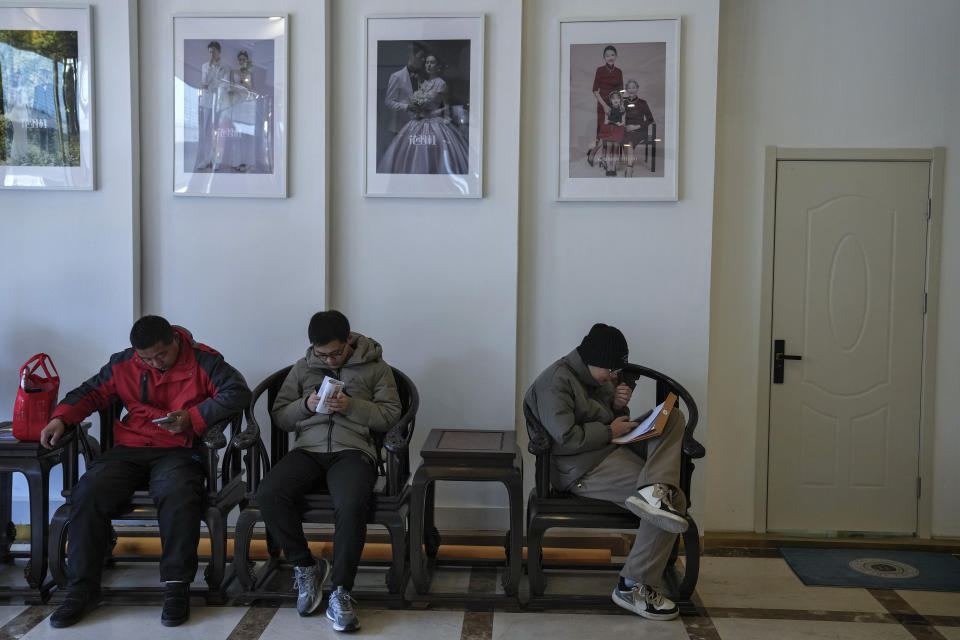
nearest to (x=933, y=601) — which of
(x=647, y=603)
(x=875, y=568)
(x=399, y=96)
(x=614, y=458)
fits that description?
(x=875, y=568)

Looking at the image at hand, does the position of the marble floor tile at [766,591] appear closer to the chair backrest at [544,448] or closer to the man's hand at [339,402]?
the chair backrest at [544,448]

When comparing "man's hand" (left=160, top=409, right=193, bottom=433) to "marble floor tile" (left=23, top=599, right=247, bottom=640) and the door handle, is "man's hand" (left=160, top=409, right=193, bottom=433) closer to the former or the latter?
"marble floor tile" (left=23, top=599, right=247, bottom=640)

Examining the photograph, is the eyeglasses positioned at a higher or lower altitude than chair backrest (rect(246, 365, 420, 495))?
higher

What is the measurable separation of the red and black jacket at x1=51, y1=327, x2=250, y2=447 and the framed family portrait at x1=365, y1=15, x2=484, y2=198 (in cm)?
116

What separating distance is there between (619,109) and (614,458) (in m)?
1.65

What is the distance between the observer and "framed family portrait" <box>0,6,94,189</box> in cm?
399

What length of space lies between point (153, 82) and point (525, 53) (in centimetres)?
180

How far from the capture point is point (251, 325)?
409 cm

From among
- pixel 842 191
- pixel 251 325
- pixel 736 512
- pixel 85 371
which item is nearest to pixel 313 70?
pixel 251 325

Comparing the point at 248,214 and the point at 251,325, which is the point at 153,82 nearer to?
the point at 248,214

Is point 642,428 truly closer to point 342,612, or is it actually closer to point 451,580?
point 451,580

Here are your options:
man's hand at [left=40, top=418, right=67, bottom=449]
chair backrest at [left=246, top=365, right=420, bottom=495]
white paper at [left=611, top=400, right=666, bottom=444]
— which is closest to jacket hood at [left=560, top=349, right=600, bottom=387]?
white paper at [left=611, top=400, right=666, bottom=444]

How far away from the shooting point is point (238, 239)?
13.4 feet

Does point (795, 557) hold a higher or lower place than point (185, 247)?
lower
